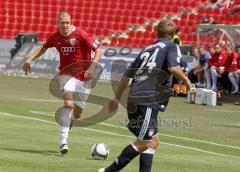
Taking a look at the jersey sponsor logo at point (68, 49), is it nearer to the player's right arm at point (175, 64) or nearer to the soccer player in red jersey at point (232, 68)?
the player's right arm at point (175, 64)

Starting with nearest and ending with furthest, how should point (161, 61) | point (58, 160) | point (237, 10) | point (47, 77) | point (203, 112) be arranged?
point (161, 61), point (58, 160), point (203, 112), point (47, 77), point (237, 10)

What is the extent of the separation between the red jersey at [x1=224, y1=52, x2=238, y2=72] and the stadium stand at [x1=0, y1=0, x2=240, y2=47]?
29.0 feet

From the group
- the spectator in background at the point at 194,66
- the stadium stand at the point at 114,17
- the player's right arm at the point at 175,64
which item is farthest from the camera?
the stadium stand at the point at 114,17

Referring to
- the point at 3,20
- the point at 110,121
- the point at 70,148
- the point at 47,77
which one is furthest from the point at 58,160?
the point at 3,20

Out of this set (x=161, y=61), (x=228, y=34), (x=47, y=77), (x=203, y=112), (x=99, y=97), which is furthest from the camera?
(x=47, y=77)

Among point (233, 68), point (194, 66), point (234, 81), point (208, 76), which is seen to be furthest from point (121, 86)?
point (194, 66)

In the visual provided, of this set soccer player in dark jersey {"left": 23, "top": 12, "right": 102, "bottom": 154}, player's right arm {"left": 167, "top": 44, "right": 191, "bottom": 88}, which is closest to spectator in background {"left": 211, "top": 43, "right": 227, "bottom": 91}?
soccer player in dark jersey {"left": 23, "top": 12, "right": 102, "bottom": 154}

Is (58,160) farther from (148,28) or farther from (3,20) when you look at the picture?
(3,20)

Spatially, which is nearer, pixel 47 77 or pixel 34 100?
pixel 34 100

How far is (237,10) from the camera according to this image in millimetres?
37531

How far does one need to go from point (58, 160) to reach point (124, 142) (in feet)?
11.1

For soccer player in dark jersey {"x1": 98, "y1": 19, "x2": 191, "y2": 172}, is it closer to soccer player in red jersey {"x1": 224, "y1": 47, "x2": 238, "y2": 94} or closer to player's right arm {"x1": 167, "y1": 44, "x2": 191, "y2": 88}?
player's right arm {"x1": 167, "y1": 44, "x2": 191, "y2": 88}

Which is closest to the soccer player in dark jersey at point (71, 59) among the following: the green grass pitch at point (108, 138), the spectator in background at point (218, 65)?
the green grass pitch at point (108, 138)

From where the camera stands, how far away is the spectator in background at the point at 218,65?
28625 millimetres
